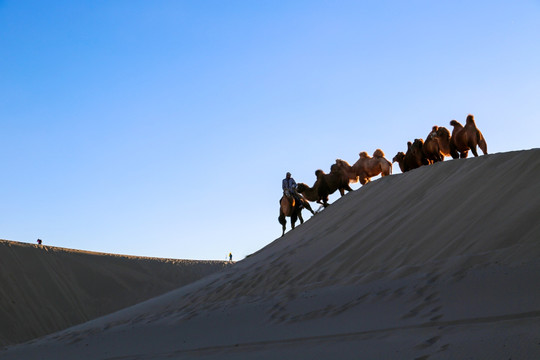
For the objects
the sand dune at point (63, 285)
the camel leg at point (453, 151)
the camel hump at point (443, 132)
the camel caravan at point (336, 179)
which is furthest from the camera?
the sand dune at point (63, 285)

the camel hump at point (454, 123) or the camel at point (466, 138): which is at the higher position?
the camel hump at point (454, 123)

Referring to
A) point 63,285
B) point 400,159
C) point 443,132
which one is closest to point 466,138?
point 443,132

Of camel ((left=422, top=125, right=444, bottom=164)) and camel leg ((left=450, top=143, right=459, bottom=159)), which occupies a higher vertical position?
camel ((left=422, top=125, right=444, bottom=164))

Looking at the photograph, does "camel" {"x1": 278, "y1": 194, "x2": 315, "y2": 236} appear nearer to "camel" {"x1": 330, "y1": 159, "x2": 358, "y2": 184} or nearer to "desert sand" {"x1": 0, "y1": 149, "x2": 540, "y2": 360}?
"camel" {"x1": 330, "y1": 159, "x2": 358, "y2": 184}

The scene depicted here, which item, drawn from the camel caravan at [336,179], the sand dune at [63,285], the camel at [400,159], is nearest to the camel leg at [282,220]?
the camel caravan at [336,179]

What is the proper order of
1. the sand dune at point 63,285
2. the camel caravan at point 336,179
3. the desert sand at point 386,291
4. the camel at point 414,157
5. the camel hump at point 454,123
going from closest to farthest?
the desert sand at point 386,291 → the camel hump at point 454,123 → the camel at point 414,157 → the camel caravan at point 336,179 → the sand dune at point 63,285

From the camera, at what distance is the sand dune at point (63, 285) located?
26516 mm

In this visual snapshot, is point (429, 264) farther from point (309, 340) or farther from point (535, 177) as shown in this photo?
point (535, 177)

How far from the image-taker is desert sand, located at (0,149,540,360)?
6285 millimetres

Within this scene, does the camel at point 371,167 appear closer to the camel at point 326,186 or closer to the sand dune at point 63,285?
the camel at point 326,186

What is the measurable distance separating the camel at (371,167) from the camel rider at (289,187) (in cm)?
180

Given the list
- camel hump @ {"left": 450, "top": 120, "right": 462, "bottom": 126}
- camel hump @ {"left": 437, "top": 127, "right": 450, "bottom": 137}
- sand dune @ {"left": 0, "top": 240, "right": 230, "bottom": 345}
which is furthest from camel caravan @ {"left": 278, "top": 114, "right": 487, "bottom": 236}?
sand dune @ {"left": 0, "top": 240, "right": 230, "bottom": 345}

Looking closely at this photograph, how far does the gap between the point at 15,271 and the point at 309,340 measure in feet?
80.9

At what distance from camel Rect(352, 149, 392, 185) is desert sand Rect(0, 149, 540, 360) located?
3862mm
